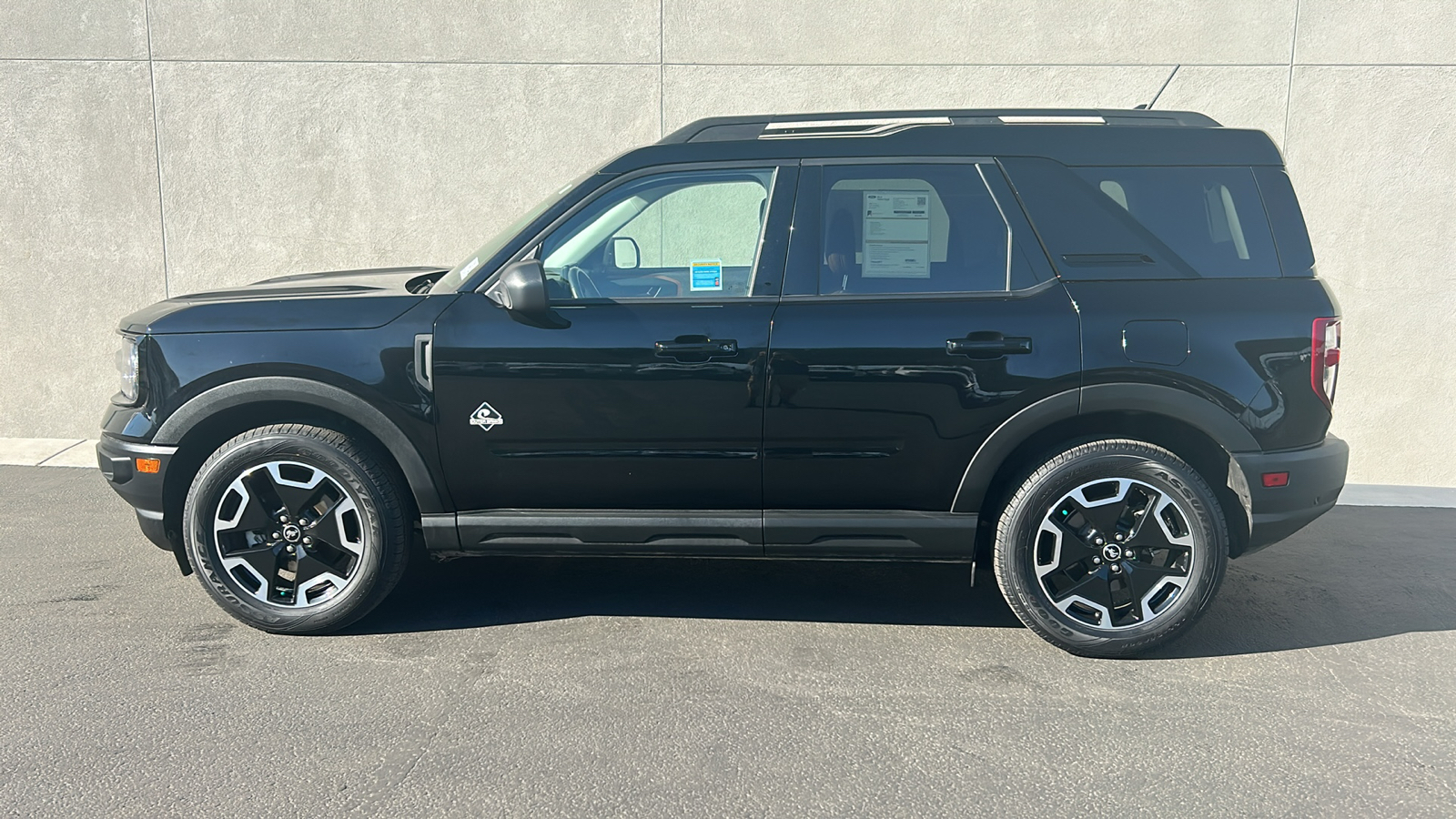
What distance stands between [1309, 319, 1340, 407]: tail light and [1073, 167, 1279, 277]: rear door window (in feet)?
0.90

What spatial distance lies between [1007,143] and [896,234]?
0.53 m

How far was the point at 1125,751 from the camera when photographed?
123 inches

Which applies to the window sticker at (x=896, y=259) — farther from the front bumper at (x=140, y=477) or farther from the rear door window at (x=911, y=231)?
the front bumper at (x=140, y=477)

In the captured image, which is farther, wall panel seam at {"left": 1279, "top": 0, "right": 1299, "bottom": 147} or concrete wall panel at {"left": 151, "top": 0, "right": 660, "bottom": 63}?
concrete wall panel at {"left": 151, "top": 0, "right": 660, "bottom": 63}

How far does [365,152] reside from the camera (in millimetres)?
7082

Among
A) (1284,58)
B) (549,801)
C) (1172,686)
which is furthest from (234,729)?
(1284,58)

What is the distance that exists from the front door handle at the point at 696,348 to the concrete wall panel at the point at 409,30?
3781mm

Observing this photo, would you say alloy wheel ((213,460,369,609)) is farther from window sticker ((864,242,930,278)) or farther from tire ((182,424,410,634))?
window sticker ((864,242,930,278))

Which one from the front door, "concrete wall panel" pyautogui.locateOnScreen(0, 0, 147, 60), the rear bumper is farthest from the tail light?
"concrete wall panel" pyautogui.locateOnScreen(0, 0, 147, 60)

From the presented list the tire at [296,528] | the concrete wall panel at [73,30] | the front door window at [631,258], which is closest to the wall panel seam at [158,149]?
the concrete wall panel at [73,30]

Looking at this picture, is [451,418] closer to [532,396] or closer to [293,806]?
[532,396]

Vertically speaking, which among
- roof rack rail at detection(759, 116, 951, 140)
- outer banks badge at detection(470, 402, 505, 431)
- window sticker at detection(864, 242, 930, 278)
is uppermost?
roof rack rail at detection(759, 116, 951, 140)

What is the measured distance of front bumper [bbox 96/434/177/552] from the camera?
3.86m

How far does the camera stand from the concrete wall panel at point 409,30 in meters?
6.84
